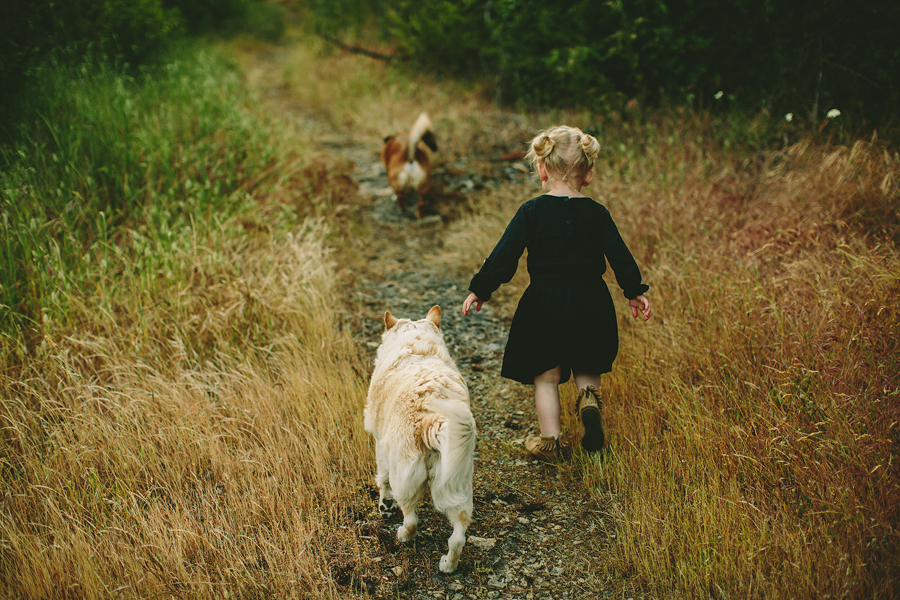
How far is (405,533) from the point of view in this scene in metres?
2.27

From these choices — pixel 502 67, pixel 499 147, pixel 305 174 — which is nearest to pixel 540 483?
pixel 305 174

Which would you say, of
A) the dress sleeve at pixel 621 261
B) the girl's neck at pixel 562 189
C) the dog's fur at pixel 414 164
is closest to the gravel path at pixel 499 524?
the dress sleeve at pixel 621 261

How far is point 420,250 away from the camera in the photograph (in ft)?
18.0

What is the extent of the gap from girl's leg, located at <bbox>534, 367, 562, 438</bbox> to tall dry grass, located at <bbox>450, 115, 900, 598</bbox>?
0.91 feet

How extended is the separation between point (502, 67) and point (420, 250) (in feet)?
13.7

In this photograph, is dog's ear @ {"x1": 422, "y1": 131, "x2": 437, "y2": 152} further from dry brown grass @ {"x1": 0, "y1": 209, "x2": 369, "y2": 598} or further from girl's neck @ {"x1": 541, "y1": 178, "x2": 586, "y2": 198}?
girl's neck @ {"x1": 541, "y1": 178, "x2": 586, "y2": 198}

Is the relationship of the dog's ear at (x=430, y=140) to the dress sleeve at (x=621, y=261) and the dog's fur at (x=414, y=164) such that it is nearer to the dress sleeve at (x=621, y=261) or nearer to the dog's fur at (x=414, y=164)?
the dog's fur at (x=414, y=164)

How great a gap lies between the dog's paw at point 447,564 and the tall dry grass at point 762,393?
27.2 inches

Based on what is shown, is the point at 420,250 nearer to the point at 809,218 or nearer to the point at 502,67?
the point at 809,218

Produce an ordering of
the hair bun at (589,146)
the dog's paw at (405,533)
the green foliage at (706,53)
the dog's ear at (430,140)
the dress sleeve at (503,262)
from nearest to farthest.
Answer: the dog's paw at (405,533), the hair bun at (589,146), the dress sleeve at (503,262), the green foliage at (706,53), the dog's ear at (430,140)

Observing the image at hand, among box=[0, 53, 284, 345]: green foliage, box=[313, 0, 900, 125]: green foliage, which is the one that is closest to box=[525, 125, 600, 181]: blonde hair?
box=[0, 53, 284, 345]: green foliage

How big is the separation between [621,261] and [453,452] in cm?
144

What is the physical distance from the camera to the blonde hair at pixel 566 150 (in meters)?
2.57

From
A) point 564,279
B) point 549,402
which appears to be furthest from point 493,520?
point 564,279
